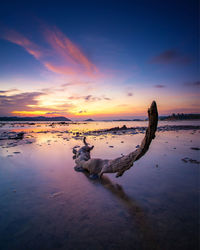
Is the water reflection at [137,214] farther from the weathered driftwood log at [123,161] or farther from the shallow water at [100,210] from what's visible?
the weathered driftwood log at [123,161]

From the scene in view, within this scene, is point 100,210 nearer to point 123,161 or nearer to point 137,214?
point 137,214

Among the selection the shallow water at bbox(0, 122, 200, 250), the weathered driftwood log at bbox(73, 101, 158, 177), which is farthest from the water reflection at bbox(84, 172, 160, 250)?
the weathered driftwood log at bbox(73, 101, 158, 177)

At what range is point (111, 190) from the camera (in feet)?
14.4

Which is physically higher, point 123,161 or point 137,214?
point 123,161

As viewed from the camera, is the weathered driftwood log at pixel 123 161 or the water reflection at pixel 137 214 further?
the weathered driftwood log at pixel 123 161

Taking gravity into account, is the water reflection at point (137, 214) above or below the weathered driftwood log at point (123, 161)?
below

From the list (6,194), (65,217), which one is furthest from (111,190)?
(6,194)

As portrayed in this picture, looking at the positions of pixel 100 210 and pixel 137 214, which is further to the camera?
pixel 100 210

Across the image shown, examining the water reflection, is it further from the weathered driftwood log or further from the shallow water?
the weathered driftwood log

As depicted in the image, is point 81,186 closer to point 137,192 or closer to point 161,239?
point 137,192

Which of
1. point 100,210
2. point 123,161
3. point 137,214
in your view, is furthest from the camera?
point 123,161

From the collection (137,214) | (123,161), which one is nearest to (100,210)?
(137,214)

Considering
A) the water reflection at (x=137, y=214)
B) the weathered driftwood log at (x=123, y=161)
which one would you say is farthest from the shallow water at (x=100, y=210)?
the weathered driftwood log at (x=123, y=161)

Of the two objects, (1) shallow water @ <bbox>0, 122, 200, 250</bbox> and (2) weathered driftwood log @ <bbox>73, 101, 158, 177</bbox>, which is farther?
(2) weathered driftwood log @ <bbox>73, 101, 158, 177</bbox>
